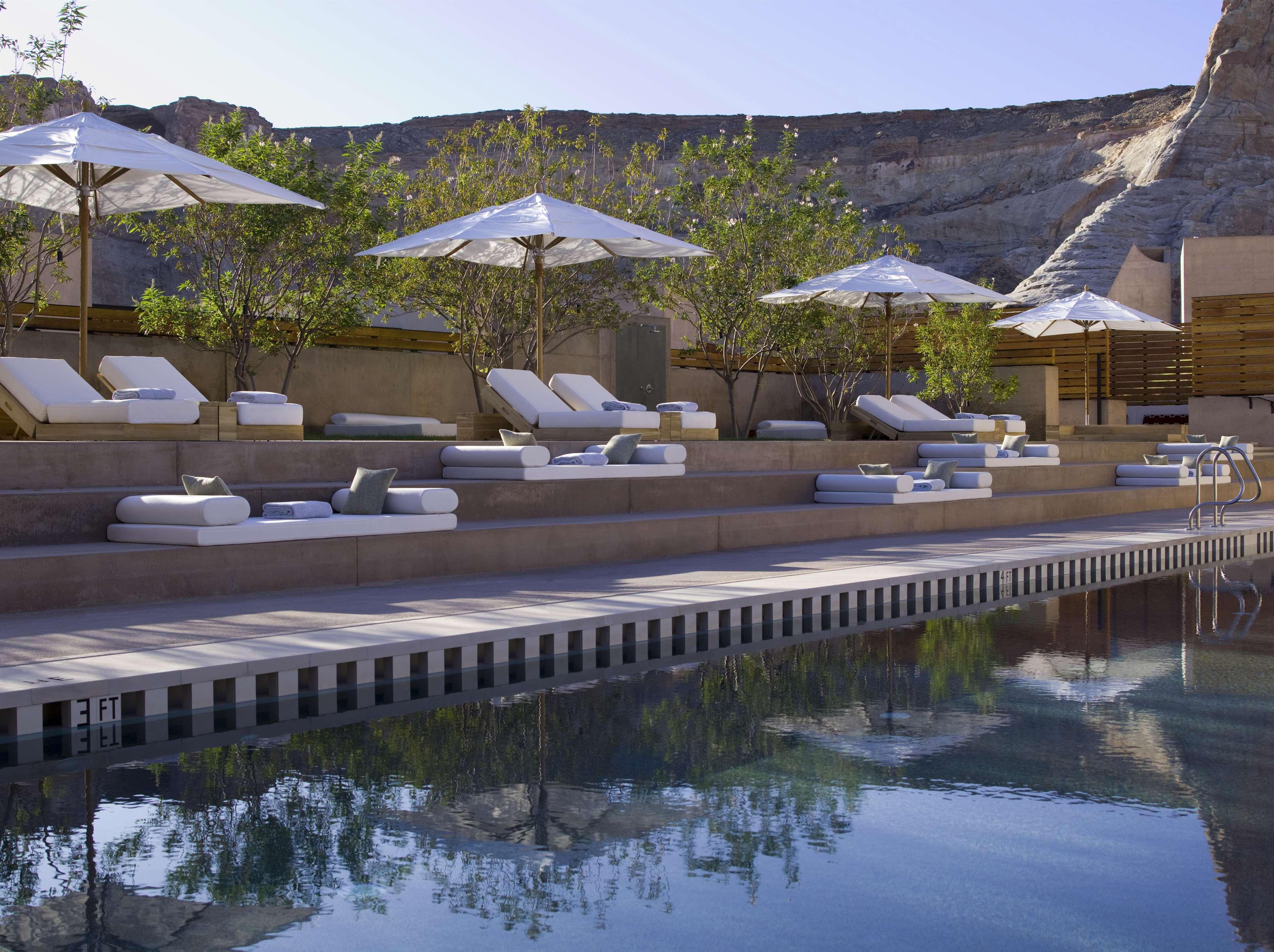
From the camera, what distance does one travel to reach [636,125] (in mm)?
72750

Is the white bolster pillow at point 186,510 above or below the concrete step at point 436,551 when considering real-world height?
above

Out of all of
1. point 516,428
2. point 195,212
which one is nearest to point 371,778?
point 516,428

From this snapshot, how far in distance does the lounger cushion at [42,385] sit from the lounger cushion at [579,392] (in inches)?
188

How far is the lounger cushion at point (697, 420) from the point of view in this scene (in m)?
12.1

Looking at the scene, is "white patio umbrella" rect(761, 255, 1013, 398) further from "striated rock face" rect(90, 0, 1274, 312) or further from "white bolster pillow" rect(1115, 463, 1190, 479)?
"striated rock face" rect(90, 0, 1274, 312)

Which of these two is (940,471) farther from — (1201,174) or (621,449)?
(1201,174)

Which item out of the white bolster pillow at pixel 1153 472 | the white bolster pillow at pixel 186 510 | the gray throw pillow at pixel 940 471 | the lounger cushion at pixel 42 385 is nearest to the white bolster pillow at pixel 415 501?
the white bolster pillow at pixel 186 510

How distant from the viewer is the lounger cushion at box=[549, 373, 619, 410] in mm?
12602

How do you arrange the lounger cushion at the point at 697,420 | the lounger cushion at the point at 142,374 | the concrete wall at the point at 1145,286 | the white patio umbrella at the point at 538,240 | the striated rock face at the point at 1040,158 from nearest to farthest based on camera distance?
the lounger cushion at the point at 142,374, the white patio umbrella at the point at 538,240, the lounger cushion at the point at 697,420, the concrete wall at the point at 1145,286, the striated rock face at the point at 1040,158

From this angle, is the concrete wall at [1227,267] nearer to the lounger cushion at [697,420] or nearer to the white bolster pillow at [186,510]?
the lounger cushion at [697,420]

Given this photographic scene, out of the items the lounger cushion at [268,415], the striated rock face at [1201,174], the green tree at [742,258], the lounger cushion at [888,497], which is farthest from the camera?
the striated rock face at [1201,174]

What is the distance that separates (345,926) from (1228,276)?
3109 centimetres

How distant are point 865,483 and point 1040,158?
55048 mm

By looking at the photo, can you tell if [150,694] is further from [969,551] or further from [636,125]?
[636,125]
